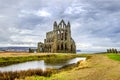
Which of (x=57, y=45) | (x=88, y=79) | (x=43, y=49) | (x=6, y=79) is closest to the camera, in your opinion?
(x=88, y=79)

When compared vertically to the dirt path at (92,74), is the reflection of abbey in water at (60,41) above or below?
above

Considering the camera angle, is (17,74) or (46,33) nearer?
(17,74)

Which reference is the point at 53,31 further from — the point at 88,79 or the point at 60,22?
the point at 88,79

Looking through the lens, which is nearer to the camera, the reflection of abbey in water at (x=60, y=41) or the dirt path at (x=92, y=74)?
the dirt path at (x=92, y=74)

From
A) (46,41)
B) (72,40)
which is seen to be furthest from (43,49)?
(72,40)

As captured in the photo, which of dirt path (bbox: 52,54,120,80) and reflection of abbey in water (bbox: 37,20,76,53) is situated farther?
reflection of abbey in water (bbox: 37,20,76,53)

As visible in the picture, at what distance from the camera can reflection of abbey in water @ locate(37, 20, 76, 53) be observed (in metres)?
139

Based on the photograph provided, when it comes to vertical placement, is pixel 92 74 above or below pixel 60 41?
below

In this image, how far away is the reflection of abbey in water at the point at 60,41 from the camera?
139000mm

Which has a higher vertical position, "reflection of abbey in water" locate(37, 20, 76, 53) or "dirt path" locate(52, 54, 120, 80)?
"reflection of abbey in water" locate(37, 20, 76, 53)

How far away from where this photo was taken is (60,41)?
14025 cm

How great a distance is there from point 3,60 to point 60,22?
79.6m

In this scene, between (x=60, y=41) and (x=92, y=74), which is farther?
(x=60, y=41)

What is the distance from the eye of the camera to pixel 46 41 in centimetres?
15038
